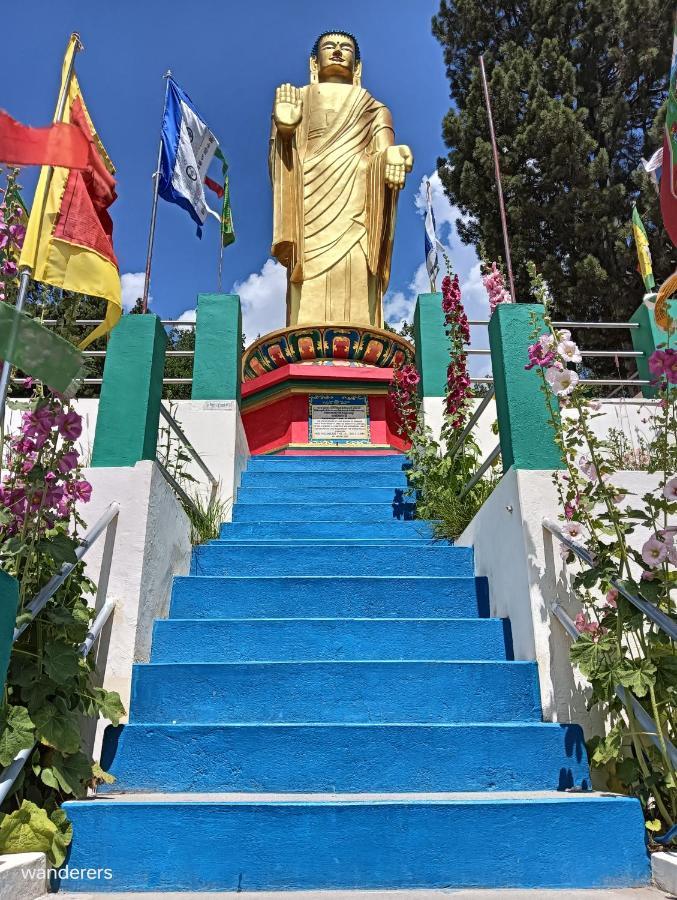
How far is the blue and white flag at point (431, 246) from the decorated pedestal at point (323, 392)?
29.9 inches

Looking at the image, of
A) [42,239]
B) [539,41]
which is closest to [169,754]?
[42,239]

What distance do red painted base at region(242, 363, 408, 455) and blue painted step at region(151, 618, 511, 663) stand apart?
13.1 ft

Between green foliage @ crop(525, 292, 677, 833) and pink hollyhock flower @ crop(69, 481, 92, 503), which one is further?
pink hollyhock flower @ crop(69, 481, 92, 503)

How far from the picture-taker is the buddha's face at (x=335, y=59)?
9.82 meters

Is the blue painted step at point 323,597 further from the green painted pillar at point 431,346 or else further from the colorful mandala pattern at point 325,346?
the colorful mandala pattern at point 325,346

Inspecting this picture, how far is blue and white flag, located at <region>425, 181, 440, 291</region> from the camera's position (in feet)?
25.6

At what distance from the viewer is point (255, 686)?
9.09ft

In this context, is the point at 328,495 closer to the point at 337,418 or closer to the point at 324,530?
the point at 324,530

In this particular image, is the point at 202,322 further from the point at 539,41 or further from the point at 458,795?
the point at 539,41

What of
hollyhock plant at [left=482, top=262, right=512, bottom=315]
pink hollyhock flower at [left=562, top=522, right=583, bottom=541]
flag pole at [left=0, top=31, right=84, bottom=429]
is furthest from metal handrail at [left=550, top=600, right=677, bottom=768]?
hollyhock plant at [left=482, top=262, right=512, bottom=315]

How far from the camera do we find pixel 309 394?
24.1 ft

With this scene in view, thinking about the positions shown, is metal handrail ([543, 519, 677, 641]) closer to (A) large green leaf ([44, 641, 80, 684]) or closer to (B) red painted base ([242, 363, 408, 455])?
(A) large green leaf ([44, 641, 80, 684])

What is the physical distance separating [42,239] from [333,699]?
190 cm

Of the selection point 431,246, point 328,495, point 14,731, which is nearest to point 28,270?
point 14,731
